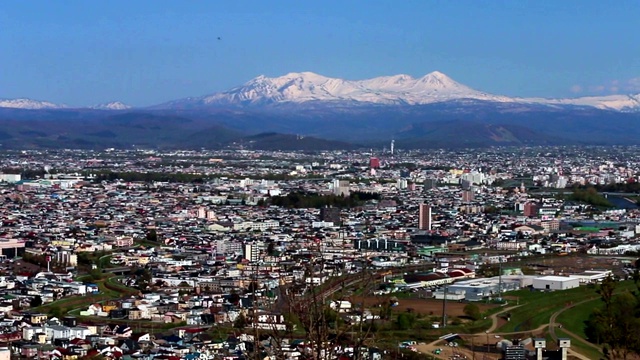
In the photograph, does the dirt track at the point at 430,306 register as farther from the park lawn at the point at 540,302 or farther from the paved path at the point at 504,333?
the park lawn at the point at 540,302

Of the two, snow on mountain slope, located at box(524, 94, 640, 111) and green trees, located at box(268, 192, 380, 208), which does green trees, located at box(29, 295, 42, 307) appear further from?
snow on mountain slope, located at box(524, 94, 640, 111)

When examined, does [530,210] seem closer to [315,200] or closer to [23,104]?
[315,200]

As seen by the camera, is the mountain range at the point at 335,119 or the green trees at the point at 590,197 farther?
the mountain range at the point at 335,119

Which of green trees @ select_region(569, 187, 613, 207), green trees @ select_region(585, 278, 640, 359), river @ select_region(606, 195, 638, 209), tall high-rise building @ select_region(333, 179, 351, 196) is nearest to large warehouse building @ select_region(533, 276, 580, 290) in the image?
green trees @ select_region(585, 278, 640, 359)

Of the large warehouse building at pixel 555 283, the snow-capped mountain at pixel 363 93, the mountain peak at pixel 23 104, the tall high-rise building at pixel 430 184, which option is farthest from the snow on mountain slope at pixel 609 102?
the large warehouse building at pixel 555 283

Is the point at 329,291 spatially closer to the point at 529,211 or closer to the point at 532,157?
the point at 529,211
